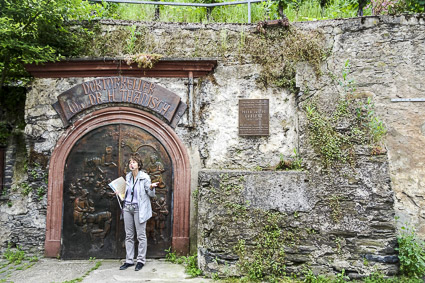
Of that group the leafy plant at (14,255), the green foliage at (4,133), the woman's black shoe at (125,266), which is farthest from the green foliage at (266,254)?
the green foliage at (4,133)

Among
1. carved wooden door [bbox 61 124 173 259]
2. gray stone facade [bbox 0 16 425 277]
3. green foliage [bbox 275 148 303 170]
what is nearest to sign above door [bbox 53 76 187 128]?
gray stone facade [bbox 0 16 425 277]

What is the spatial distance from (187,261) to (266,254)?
124 cm

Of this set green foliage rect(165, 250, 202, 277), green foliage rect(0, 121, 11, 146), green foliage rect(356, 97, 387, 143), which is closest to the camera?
green foliage rect(165, 250, 202, 277)

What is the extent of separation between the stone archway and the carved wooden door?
9 centimetres

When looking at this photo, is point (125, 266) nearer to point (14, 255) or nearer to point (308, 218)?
point (14, 255)

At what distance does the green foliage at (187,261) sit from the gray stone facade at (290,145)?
0.48 feet

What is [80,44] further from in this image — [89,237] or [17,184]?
[89,237]

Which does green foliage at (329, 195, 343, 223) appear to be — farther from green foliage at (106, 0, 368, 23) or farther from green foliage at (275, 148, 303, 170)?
green foliage at (106, 0, 368, 23)

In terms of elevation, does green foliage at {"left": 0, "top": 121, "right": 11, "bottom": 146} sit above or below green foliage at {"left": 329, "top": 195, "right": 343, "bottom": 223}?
above

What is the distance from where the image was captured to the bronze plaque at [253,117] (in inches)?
204

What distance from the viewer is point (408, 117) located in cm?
480

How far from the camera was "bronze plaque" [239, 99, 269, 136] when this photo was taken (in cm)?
518

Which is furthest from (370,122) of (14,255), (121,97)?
(14,255)

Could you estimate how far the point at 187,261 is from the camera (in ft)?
15.8
